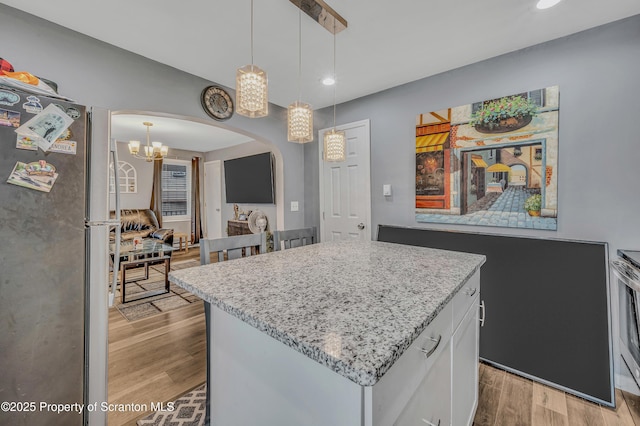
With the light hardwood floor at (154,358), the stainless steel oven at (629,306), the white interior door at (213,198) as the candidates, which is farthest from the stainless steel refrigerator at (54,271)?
the white interior door at (213,198)

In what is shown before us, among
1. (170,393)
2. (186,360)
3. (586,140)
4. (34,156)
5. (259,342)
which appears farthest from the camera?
(186,360)

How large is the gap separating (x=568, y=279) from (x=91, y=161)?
3024mm

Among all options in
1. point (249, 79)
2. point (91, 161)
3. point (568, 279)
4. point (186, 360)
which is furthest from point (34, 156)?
point (568, 279)

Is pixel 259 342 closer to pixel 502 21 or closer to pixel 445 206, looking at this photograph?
pixel 445 206

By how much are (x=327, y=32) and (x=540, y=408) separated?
111 inches

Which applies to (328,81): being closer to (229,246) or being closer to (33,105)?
(229,246)

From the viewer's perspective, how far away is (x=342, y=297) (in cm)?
95

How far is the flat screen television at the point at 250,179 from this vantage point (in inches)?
177

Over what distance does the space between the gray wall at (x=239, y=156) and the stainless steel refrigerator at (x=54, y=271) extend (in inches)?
123

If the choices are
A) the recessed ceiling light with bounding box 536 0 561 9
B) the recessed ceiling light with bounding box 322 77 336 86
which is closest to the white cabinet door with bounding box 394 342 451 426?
the recessed ceiling light with bounding box 536 0 561 9

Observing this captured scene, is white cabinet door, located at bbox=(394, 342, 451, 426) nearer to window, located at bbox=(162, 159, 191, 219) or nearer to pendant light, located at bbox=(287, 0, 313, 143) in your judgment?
pendant light, located at bbox=(287, 0, 313, 143)

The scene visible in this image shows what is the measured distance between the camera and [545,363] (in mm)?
1861

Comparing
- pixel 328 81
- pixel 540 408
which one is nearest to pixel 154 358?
pixel 540 408

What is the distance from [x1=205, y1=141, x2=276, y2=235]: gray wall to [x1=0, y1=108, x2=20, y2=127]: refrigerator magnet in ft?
10.7
